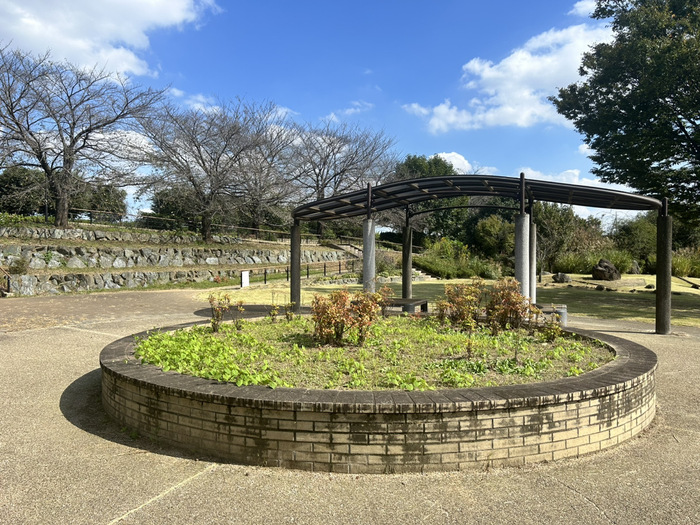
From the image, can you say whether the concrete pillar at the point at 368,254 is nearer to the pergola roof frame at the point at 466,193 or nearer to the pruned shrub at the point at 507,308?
the pergola roof frame at the point at 466,193

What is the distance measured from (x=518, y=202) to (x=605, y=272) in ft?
41.5

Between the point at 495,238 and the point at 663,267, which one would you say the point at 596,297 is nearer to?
the point at 663,267

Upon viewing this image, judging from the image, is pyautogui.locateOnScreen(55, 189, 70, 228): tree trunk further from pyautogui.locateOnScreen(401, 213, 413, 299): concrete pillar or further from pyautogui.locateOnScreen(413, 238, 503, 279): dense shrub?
pyautogui.locateOnScreen(413, 238, 503, 279): dense shrub

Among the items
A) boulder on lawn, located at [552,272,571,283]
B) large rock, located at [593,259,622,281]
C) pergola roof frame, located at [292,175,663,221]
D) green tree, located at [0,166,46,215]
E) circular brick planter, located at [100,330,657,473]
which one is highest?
green tree, located at [0,166,46,215]

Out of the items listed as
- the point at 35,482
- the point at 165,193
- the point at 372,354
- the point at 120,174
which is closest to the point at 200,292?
the point at 120,174

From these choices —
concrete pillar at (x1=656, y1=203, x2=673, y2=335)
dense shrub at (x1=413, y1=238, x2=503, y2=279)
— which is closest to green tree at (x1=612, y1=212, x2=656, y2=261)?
dense shrub at (x1=413, y1=238, x2=503, y2=279)

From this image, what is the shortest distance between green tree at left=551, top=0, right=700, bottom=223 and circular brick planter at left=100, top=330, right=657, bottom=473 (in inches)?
460

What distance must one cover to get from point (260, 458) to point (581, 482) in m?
2.10

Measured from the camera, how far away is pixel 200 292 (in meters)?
16.0

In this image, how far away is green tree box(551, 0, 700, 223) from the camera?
1193cm

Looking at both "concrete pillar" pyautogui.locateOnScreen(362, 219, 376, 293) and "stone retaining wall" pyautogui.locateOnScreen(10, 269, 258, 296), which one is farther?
"stone retaining wall" pyautogui.locateOnScreen(10, 269, 258, 296)

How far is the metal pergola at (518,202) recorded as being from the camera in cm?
794

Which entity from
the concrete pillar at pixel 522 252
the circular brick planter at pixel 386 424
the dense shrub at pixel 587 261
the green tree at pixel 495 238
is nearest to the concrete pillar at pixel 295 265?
the concrete pillar at pixel 522 252

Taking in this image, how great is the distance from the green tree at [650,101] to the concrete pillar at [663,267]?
208 inches
